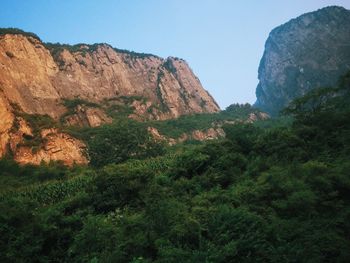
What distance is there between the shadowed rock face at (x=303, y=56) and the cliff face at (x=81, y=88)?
97.8ft

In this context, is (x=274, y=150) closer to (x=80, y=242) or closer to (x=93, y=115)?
(x=80, y=242)

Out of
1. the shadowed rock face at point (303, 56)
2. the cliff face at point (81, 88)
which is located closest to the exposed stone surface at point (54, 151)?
the cliff face at point (81, 88)

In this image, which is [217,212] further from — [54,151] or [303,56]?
[303,56]

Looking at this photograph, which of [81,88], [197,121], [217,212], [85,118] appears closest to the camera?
[217,212]

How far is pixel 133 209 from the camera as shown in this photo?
1079 inches

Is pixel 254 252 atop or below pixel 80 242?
below

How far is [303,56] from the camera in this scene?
151 m

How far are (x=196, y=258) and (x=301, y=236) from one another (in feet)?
15.3

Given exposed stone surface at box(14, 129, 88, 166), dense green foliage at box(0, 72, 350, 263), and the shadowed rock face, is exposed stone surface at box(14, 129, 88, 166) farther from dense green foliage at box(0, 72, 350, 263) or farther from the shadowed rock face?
the shadowed rock face

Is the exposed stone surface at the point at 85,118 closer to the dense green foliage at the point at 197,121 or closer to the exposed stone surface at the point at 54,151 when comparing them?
the dense green foliage at the point at 197,121

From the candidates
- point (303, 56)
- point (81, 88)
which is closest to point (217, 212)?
point (81, 88)

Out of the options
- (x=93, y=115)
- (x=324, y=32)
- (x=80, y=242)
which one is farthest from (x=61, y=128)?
(x=324, y=32)

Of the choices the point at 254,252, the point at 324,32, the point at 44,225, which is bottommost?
the point at 254,252

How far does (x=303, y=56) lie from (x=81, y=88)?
287 ft
